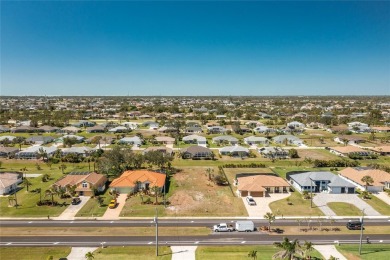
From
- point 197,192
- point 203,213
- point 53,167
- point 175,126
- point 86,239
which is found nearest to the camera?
point 86,239

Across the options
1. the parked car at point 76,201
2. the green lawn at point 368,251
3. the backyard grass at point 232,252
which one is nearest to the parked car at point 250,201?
the backyard grass at point 232,252

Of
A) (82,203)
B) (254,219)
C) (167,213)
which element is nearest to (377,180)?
(254,219)

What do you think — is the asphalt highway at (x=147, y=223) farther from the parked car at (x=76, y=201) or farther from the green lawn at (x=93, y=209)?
the parked car at (x=76, y=201)

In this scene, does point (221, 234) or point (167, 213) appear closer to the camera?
point (221, 234)

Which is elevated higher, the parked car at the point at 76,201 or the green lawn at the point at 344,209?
the parked car at the point at 76,201

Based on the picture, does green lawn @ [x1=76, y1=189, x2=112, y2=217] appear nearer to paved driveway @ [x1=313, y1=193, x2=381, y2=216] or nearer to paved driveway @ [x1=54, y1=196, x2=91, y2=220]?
paved driveway @ [x1=54, y1=196, x2=91, y2=220]

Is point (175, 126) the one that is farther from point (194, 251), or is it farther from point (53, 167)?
point (194, 251)

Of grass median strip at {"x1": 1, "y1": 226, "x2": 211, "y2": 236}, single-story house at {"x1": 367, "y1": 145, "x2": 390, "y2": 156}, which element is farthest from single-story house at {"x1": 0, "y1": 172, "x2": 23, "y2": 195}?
single-story house at {"x1": 367, "y1": 145, "x2": 390, "y2": 156}
